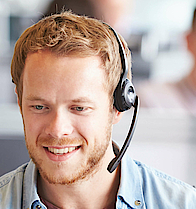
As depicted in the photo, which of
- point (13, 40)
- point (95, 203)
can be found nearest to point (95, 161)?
point (95, 203)

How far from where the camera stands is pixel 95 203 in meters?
1.13

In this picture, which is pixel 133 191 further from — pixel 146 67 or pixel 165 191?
pixel 146 67

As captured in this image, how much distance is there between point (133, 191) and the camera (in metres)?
1.14

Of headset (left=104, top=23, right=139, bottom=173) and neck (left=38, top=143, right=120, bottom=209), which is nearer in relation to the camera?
headset (left=104, top=23, right=139, bottom=173)

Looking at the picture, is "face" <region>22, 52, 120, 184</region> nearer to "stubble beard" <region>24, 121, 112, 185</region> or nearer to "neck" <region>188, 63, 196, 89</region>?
"stubble beard" <region>24, 121, 112, 185</region>

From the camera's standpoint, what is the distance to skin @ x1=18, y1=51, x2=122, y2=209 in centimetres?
95

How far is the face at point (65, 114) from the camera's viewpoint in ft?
3.10

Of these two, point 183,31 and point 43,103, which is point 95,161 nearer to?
point 43,103

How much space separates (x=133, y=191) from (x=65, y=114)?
44 centimetres

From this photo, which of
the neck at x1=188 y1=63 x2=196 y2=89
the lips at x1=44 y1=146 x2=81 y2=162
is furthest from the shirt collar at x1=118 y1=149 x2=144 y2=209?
the neck at x1=188 y1=63 x2=196 y2=89

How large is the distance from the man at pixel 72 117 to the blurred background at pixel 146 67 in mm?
346

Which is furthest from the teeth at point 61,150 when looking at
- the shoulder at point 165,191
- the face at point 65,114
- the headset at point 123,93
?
the shoulder at point 165,191

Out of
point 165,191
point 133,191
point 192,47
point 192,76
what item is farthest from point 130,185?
point 192,47

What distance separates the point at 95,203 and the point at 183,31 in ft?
3.11
